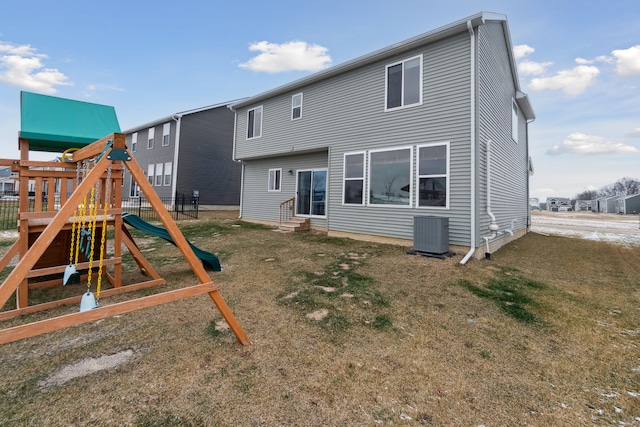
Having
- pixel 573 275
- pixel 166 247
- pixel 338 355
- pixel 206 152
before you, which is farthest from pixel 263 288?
pixel 206 152

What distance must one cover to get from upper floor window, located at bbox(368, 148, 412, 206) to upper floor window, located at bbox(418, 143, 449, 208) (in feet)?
1.05

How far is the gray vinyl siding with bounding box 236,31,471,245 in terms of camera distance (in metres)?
6.73

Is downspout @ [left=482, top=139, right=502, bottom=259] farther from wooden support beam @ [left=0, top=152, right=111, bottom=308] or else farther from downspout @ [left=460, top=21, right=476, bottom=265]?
wooden support beam @ [left=0, top=152, right=111, bottom=308]

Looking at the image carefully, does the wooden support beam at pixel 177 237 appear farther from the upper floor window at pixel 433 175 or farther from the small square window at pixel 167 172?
the small square window at pixel 167 172

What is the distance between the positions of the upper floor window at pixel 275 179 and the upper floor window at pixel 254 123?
1736 millimetres

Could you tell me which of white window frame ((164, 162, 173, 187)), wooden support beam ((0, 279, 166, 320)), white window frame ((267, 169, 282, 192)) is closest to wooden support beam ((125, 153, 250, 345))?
wooden support beam ((0, 279, 166, 320))

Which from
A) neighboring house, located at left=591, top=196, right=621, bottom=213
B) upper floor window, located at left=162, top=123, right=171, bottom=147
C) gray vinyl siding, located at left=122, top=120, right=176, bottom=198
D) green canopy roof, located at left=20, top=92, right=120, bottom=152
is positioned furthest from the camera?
neighboring house, located at left=591, top=196, right=621, bottom=213

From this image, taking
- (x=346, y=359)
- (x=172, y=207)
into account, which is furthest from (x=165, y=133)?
(x=346, y=359)

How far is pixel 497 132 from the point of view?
8.07 m

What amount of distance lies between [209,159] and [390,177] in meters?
14.9

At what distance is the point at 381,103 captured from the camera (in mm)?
8211

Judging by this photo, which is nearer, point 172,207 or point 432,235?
point 432,235

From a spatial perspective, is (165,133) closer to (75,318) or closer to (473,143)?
(473,143)

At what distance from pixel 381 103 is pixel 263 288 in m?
6.54
